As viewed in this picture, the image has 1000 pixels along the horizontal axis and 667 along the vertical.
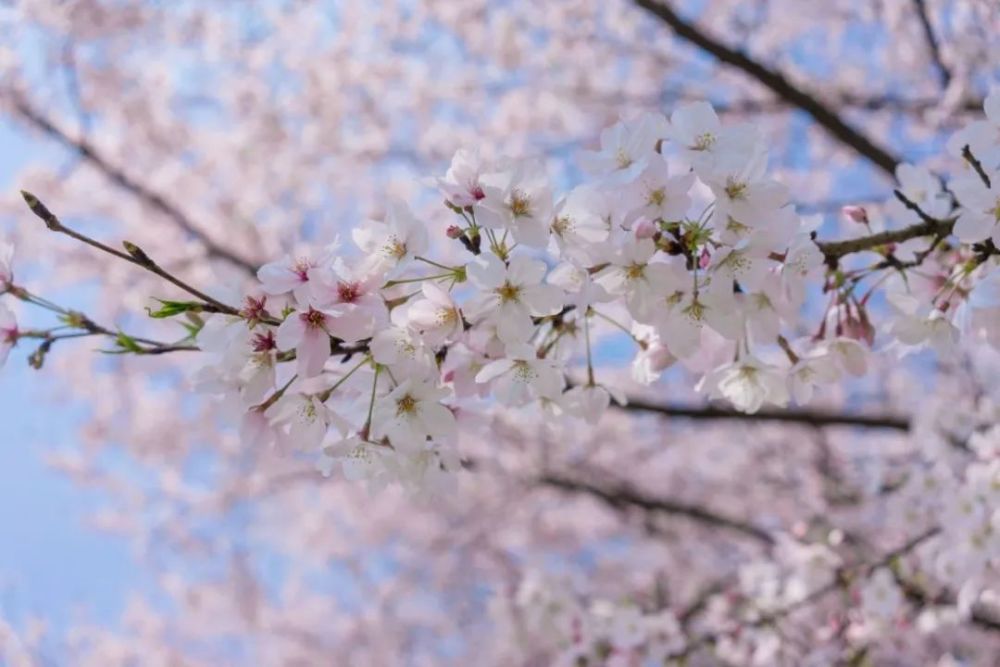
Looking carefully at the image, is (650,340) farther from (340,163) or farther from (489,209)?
(340,163)

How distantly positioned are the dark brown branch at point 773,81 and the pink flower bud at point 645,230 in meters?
2.98

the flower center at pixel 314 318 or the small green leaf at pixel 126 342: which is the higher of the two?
the small green leaf at pixel 126 342

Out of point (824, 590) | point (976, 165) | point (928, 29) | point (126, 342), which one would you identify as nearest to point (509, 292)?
point (126, 342)

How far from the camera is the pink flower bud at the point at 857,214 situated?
1.54m

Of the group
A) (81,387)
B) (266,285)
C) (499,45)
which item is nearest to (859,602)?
(266,285)

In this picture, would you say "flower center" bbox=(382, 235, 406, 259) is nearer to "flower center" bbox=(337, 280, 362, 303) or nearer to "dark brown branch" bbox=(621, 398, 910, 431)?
"flower center" bbox=(337, 280, 362, 303)

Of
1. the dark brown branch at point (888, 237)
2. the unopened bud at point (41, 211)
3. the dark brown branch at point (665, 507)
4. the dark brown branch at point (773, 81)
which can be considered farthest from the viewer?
the dark brown branch at point (665, 507)

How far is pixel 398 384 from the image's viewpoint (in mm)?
1221

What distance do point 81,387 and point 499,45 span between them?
19.5 ft


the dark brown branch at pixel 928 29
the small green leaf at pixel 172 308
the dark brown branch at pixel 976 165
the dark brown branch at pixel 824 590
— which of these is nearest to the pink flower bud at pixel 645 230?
the dark brown branch at pixel 976 165

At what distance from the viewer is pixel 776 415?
373cm

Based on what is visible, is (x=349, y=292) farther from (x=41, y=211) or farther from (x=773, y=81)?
(x=773, y=81)

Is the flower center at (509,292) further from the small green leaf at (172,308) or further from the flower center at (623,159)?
the small green leaf at (172,308)

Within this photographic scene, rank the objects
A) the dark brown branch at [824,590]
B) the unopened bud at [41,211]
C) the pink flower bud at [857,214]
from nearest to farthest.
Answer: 1. the unopened bud at [41,211]
2. the pink flower bud at [857,214]
3. the dark brown branch at [824,590]
